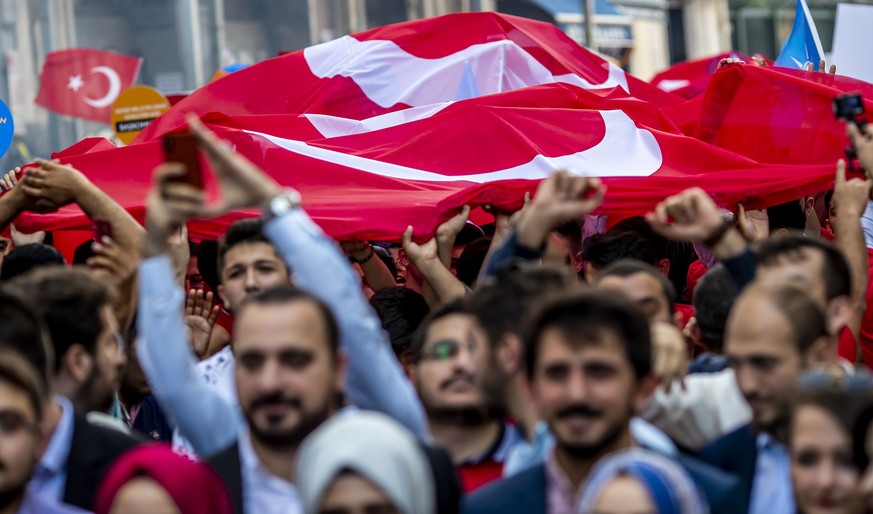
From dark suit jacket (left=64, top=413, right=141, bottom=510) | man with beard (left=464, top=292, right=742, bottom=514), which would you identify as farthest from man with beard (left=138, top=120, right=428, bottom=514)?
man with beard (left=464, top=292, right=742, bottom=514)

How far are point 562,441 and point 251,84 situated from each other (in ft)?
18.0

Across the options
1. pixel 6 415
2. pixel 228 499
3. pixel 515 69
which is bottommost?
pixel 228 499

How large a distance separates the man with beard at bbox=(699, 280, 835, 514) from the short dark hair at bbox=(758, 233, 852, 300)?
22.2 inches

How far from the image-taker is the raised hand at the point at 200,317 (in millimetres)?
6660

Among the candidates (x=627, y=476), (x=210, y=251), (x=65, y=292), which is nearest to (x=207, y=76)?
(x=210, y=251)

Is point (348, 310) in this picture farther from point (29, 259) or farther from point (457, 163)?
point (457, 163)

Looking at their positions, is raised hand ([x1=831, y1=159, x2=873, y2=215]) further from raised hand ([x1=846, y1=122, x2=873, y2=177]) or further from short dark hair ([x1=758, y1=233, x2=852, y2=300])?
short dark hair ([x1=758, y1=233, x2=852, y2=300])

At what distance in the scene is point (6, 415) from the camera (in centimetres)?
376

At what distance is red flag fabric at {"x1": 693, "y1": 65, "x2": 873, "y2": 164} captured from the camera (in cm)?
747

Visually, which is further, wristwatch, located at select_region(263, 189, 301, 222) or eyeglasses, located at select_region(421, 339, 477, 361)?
eyeglasses, located at select_region(421, 339, 477, 361)

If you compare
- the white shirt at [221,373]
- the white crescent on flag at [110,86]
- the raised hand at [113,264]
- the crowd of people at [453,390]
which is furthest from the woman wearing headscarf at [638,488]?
the white crescent on flag at [110,86]

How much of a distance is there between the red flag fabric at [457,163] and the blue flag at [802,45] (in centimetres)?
174

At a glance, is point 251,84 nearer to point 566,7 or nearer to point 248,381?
point 248,381

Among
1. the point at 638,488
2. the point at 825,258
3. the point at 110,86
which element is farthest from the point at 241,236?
the point at 110,86
